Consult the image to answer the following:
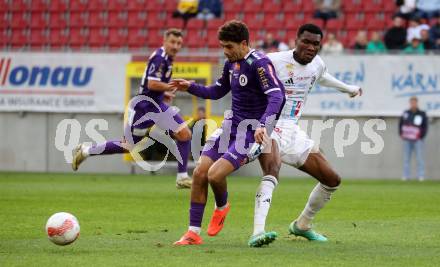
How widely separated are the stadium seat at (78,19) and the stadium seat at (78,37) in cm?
16

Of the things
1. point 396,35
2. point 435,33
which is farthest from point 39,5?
point 435,33

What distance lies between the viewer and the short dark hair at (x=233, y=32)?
9.36 meters

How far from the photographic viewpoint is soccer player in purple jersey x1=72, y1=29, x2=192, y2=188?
1557cm

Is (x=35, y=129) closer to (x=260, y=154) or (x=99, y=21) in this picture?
(x=99, y=21)

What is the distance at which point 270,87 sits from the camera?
30.8 feet

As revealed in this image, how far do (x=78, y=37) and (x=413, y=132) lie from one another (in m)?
10.3

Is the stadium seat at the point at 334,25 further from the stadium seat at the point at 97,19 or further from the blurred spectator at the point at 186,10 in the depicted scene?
the stadium seat at the point at 97,19

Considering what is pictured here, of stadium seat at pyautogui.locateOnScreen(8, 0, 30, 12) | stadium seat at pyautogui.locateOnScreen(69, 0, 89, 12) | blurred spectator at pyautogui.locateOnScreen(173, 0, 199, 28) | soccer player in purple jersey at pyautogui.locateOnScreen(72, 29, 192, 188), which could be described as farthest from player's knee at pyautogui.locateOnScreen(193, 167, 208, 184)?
stadium seat at pyautogui.locateOnScreen(8, 0, 30, 12)

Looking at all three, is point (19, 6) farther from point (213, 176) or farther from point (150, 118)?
point (213, 176)

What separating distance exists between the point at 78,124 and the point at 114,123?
0.96m

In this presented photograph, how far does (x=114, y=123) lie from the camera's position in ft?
81.6

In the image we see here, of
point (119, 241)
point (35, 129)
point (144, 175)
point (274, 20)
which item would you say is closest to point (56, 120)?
point (35, 129)

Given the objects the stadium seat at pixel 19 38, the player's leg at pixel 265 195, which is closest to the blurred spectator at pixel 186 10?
the stadium seat at pixel 19 38

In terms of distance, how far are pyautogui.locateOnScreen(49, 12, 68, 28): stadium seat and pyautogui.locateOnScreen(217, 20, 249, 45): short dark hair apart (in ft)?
62.6
